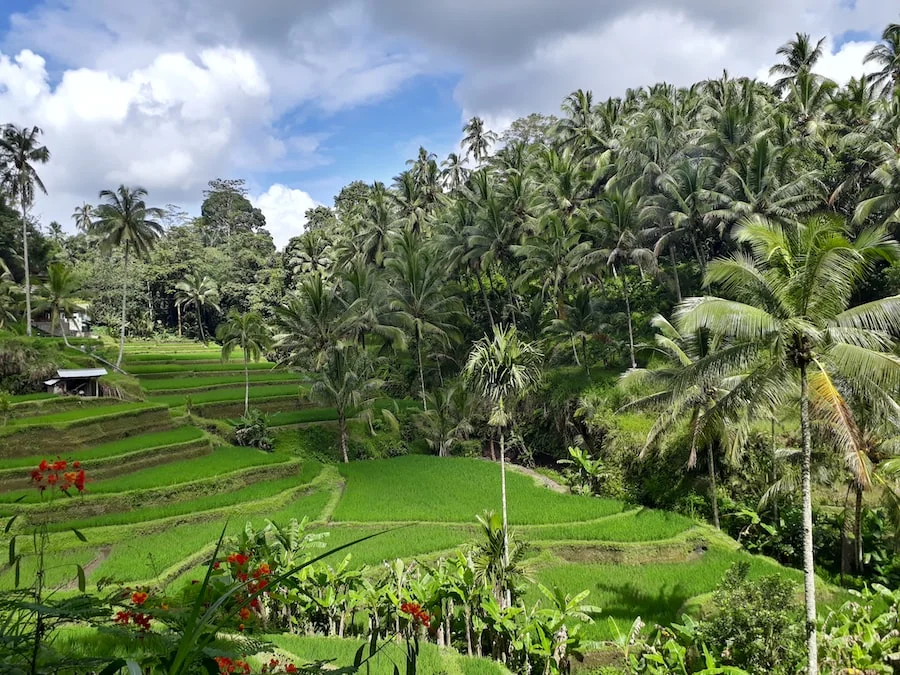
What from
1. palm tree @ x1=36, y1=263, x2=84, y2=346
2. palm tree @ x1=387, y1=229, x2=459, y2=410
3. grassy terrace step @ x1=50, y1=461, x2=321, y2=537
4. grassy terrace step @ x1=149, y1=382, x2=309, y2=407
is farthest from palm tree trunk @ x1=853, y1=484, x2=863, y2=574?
palm tree @ x1=36, y1=263, x2=84, y2=346

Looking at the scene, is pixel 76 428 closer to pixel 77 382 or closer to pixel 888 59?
pixel 77 382

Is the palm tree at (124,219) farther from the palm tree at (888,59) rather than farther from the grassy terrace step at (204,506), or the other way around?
the palm tree at (888,59)

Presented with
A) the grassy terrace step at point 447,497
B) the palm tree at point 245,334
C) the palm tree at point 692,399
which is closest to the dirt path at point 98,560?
the grassy terrace step at point 447,497

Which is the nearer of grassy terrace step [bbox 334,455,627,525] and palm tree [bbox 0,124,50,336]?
grassy terrace step [bbox 334,455,627,525]

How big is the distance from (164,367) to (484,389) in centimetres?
2489

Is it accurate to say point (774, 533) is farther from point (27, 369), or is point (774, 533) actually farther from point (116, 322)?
point (116, 322)

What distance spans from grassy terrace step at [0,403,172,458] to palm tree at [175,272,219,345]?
1050 inches

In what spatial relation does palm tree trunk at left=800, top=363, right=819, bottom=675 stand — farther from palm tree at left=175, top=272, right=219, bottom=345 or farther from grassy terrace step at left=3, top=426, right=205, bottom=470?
palm tree at left=175, top=272, right=219, bottom=345

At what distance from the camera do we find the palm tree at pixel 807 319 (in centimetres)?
762

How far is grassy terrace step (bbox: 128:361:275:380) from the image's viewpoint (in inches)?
1114

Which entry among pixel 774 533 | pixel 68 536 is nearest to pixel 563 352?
pixel 774 533

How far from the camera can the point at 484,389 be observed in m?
11.7

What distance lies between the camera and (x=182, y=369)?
99.5 feet

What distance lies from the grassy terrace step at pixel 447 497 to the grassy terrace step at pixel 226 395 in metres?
7.78
